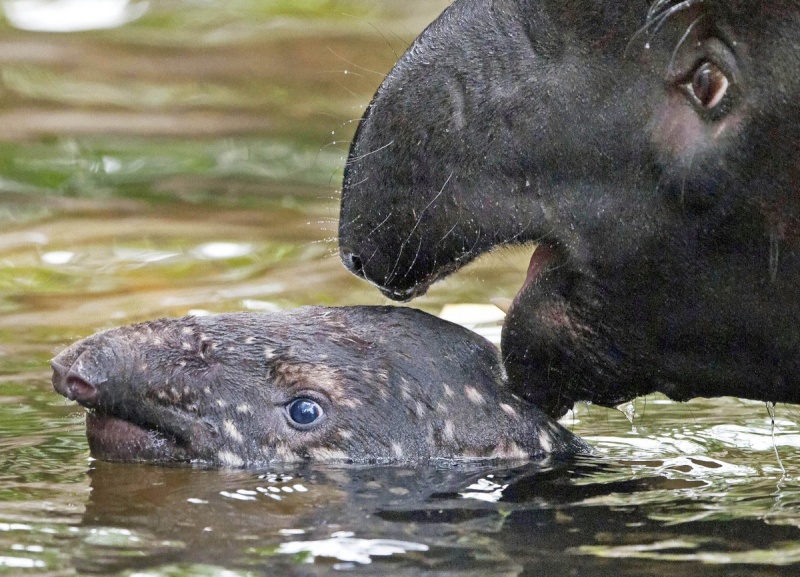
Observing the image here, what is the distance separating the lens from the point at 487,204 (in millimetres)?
5227

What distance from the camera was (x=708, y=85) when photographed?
4.82m

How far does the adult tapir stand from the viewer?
4.81 metres

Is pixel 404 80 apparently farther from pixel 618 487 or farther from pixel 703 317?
pixel 618 487

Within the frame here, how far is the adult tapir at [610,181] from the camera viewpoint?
15.8 ft

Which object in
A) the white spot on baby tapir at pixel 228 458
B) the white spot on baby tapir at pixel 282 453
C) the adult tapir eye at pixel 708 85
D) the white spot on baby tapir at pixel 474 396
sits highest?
the adult tapir eye at pixel 708 85

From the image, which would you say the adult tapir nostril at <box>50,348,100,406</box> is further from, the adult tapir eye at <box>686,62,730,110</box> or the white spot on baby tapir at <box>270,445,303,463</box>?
the adult tapir eye at <box>686,62,730,110</box>

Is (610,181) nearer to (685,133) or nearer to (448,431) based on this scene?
(685,133)

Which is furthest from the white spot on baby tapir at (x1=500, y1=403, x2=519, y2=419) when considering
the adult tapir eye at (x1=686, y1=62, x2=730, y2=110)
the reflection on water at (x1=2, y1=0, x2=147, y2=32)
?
the reflection on water at (x1=2, y1=0, x2=147, y2=32)

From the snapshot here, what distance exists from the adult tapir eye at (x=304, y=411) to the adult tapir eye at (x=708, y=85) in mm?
2077

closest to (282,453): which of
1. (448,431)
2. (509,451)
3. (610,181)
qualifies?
(448,431)

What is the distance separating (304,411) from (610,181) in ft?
5.69

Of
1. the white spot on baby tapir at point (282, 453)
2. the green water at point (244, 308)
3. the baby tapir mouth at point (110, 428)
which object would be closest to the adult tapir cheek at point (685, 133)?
the green water at point (244, 308)

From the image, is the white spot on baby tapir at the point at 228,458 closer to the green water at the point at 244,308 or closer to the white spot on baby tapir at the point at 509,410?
the green water at the point at 244,308

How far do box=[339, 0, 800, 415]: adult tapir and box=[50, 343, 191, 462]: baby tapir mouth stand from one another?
1.15 metres
